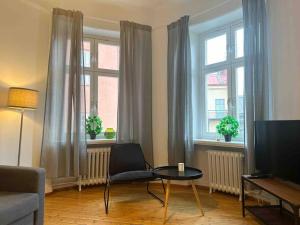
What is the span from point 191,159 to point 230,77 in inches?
56.6

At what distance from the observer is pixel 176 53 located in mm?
3900

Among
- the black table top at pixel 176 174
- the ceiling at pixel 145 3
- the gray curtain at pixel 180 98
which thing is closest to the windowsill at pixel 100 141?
the gray curtain at pixel 180 98

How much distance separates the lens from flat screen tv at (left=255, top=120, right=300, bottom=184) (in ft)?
7.42

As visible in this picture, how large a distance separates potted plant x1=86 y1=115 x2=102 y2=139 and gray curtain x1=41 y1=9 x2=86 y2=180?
241 mm

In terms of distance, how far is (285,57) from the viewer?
9.10 feet

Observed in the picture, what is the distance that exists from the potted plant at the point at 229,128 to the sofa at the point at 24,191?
246 cm

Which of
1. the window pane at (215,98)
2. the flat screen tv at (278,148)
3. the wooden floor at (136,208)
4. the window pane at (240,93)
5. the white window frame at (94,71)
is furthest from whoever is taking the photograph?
the white window frame at (94,71)

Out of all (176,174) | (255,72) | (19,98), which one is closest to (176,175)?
(176,174)

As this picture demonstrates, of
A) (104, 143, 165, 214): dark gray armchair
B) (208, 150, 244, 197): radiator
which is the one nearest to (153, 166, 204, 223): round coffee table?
(104, 143, 165, 214): dark gray armchair

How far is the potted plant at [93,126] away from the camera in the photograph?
12.6 feet

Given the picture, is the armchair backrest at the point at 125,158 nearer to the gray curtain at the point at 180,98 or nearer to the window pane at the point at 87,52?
the gray curtain at the point at 180,98

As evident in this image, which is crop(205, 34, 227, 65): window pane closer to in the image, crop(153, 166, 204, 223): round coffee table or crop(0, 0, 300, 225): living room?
crop(0, 0, 300, 225): living room

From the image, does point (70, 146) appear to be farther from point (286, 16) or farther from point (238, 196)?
point (286, 16)

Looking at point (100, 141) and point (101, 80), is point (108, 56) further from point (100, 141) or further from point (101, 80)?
point (100, 141)
